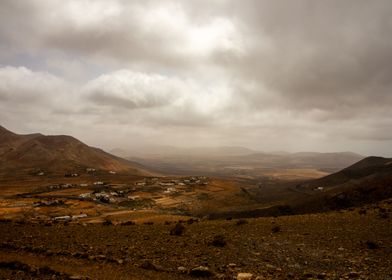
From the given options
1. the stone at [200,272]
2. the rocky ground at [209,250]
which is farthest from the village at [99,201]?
the stone at [200,272]

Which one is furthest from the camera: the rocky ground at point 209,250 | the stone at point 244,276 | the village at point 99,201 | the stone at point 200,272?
the village at point 99,201

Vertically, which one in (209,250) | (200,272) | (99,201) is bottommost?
(99,201)

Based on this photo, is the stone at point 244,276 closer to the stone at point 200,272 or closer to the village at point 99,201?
the stone at point 200,272

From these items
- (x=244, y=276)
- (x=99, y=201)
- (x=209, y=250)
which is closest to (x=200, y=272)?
(x=244, y=276)

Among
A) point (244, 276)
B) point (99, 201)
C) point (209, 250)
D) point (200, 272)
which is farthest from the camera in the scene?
point (99, 201)

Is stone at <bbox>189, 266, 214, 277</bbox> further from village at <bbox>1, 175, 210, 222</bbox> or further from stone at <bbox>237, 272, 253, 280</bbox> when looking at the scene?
village at <bbox>1, 175, 210, 222</bbox>

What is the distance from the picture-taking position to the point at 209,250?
56.4ft

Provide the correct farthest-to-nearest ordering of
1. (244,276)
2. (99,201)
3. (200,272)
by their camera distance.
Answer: (99,201)
(200,272)
(244,276)

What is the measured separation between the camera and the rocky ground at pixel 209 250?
13.7m

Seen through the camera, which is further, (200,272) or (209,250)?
(209,250)

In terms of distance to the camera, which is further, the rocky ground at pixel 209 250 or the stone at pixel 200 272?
the rocky ground at pixel 209 250

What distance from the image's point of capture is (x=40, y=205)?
8419 cm

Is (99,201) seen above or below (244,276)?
below

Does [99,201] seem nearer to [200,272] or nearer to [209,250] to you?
[209,250]
